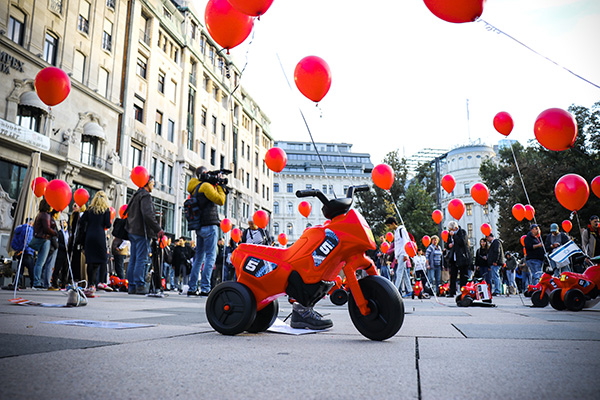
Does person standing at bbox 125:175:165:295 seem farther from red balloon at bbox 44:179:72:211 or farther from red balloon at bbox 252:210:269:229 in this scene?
red balloon at bbox 252:210:269:229

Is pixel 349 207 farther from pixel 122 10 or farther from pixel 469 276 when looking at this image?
pixel 122 10

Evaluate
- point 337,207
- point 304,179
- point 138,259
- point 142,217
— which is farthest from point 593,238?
point 304,179

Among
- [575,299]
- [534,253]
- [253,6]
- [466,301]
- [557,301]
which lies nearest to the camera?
[253,6]

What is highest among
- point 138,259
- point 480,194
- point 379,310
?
point 480,194

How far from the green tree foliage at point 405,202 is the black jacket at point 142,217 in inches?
1205

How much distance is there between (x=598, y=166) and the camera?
2566 centimetres

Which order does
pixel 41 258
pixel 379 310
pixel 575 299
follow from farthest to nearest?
1. pixel 41 258
2. pixel 575 299
3. pixel 379 310

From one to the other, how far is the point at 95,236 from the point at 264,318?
5728 mm

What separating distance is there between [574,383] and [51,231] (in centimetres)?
946

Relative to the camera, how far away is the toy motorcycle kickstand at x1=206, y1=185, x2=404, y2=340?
9.91ft

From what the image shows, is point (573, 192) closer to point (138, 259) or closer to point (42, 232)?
point (138, 259)

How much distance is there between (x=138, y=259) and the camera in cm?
808

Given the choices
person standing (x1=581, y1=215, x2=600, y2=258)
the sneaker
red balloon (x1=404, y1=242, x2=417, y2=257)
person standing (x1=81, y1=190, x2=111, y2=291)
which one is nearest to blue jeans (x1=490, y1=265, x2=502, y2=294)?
red balloon (x1=404, y1=242, x2=417, y2=257)

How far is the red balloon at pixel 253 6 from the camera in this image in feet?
15.0
